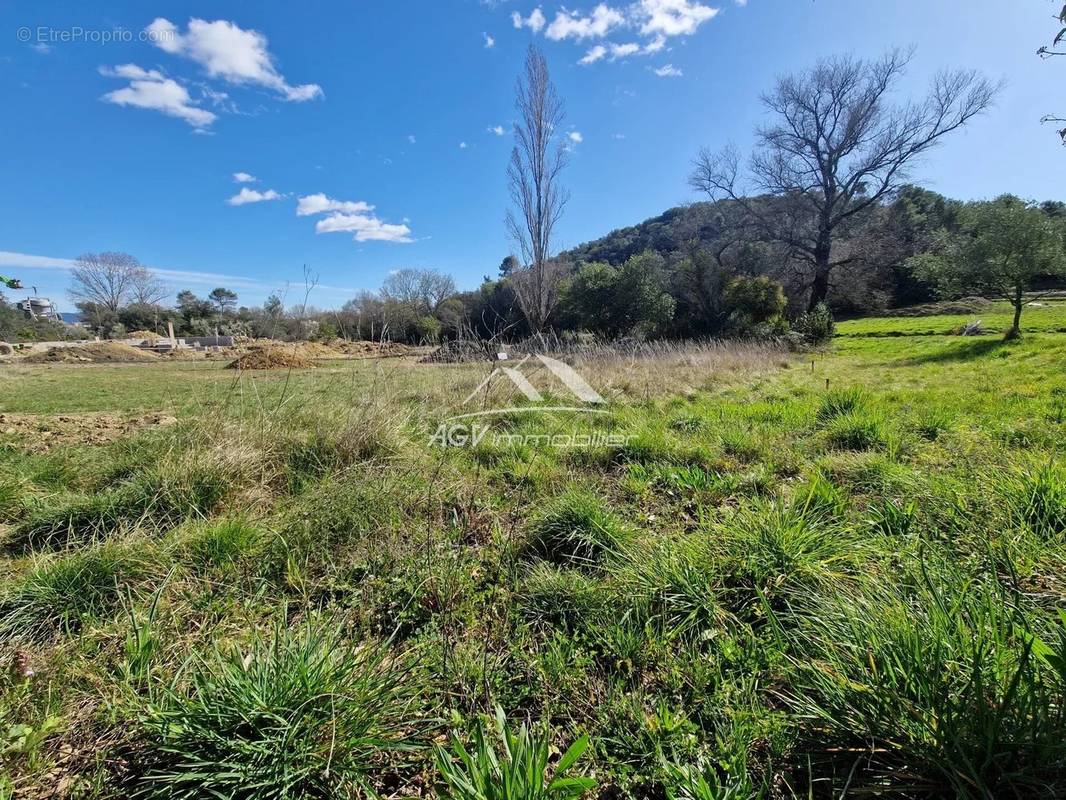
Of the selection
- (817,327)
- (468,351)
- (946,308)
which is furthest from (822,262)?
(468,351)

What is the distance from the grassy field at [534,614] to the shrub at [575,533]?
20mm

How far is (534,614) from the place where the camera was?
1879 millimetres

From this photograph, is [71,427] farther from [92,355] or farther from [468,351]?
[92,355]

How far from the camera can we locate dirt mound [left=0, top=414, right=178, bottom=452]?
161 inches

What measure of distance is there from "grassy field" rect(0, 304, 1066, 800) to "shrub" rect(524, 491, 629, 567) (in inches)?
0.8

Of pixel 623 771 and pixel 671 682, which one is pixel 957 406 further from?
pixel 623 771

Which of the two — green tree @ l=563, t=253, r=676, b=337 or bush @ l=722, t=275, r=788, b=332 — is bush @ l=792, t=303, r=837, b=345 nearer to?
bush @ l=722, t=275, r=788, b=332

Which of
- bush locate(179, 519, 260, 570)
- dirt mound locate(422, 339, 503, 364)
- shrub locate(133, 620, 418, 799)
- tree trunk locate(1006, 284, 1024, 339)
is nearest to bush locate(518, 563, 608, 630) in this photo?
shrub locate(133, 620, 418, 799)

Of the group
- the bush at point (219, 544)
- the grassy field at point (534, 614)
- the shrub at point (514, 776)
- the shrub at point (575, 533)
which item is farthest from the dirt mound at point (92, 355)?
the shrub at point (514, 776)

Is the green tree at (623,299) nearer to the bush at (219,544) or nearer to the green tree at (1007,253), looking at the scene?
the green tree at (1007,253)

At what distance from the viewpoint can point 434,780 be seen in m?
1.24

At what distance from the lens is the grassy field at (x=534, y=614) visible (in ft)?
3.65

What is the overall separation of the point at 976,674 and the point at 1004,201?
18198 millimetres

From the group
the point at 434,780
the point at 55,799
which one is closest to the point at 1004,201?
the point at 434,780
